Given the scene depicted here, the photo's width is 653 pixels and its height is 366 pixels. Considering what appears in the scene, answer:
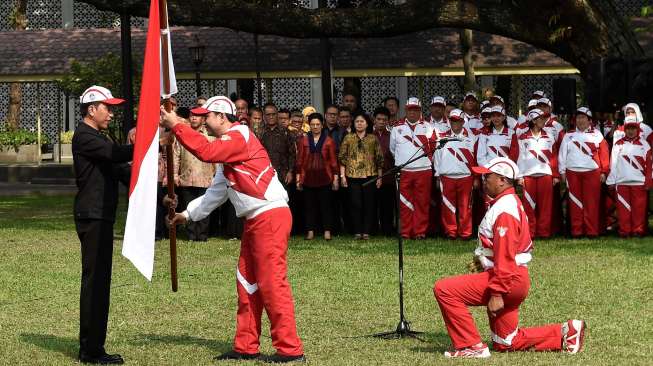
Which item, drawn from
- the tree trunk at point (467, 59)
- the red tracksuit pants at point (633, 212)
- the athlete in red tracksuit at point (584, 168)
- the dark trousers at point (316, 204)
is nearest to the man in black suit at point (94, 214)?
the dark trousers at point (316, 204)

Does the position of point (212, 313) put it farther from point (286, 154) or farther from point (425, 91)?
point (425, 91)

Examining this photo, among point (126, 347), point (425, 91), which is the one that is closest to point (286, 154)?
point (126, 347)

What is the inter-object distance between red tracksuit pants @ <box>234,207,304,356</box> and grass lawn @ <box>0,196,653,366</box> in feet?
1.34

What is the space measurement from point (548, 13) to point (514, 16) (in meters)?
0.51

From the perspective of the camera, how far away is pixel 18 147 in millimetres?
40969

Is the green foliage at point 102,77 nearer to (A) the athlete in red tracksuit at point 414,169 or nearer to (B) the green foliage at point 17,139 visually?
(B) the green foliage at point 17,139

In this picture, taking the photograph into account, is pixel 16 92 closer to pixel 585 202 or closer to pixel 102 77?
pixel 102 77

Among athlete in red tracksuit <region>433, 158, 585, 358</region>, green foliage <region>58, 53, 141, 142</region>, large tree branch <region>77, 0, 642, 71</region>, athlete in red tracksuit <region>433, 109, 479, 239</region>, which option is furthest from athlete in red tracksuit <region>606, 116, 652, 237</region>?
green foliage <region>58, 53, 141, 142</region>

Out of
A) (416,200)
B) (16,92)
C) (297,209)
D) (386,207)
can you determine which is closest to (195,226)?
(297,209)

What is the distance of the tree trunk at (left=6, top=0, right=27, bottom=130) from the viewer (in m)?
43.1

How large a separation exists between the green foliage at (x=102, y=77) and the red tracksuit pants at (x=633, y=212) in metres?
18.6

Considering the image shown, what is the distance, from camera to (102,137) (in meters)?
10.5

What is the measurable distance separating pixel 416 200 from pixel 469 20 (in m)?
3.05

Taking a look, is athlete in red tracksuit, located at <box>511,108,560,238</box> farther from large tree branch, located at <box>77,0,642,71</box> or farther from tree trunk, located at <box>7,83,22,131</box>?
tree trunk, located at <box>7,83,22,131</box>
